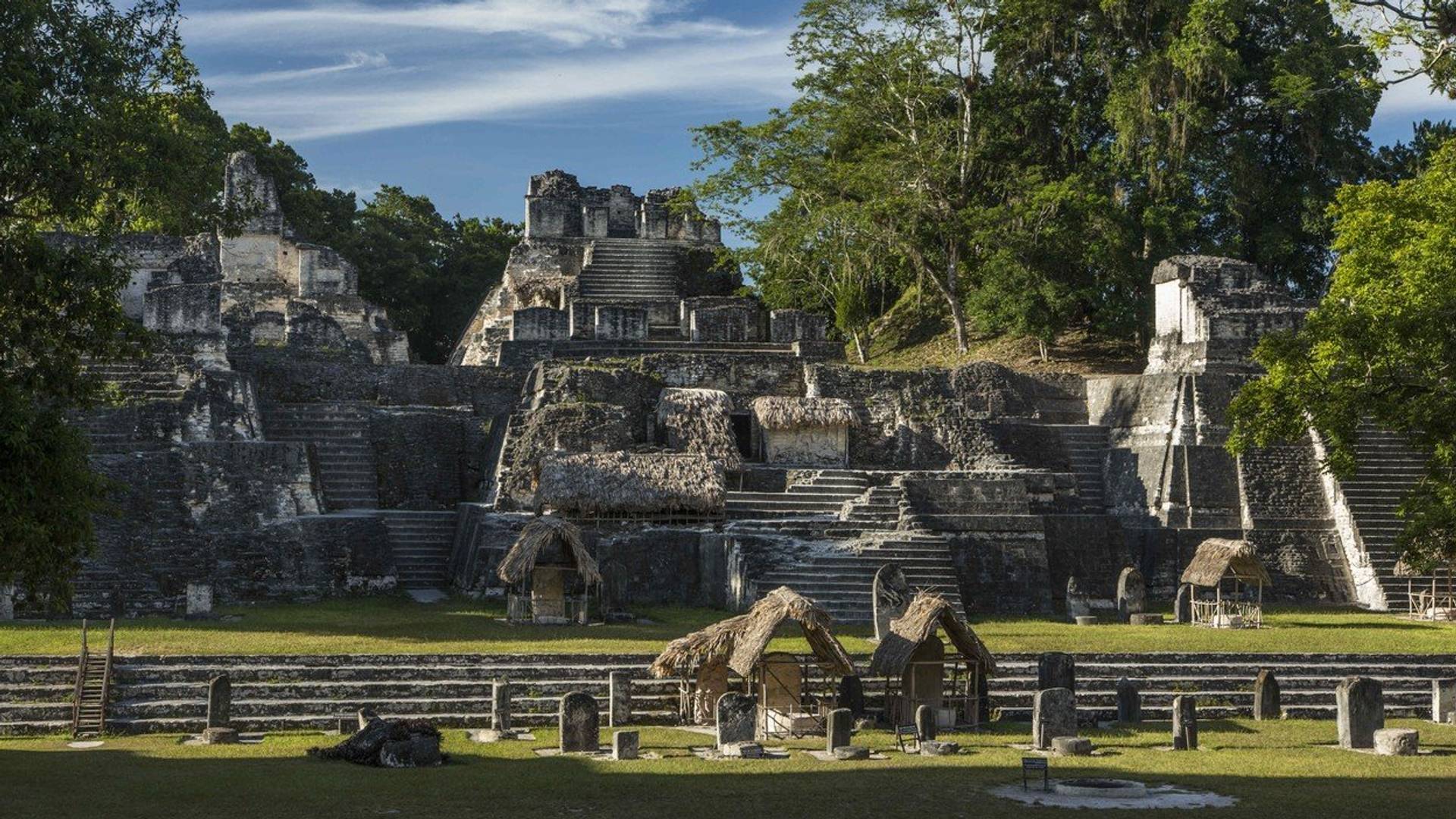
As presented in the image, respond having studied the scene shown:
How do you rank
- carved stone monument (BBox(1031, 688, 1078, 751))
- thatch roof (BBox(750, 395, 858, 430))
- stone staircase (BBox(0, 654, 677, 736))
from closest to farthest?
carved stone monument (BBox(1031, 688, 1078, 751)) < stone staircase (BBox(0, 654, 677, 736)) < thatch roof (BBox(750, 395, 858, 430))

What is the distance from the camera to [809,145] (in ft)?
115

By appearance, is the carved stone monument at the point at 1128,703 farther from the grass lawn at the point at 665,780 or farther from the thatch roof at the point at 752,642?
the thatch roof at the point at 752,642

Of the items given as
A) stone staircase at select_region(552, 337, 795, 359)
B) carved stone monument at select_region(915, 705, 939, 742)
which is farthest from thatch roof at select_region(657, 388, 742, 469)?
carved stone monument at select_region(915, 705, 939, 742)

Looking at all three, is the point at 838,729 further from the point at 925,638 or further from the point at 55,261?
the point at 55,261

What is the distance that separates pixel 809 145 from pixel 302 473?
15.2m

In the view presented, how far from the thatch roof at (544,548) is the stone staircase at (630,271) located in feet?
43.2

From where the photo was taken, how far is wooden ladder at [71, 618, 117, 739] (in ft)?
50.8

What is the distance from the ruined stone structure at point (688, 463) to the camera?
2200 centimetres

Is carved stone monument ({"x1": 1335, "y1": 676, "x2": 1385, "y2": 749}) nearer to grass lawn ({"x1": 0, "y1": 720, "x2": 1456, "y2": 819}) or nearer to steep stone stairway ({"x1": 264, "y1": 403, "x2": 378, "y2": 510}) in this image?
grass lawn ({"x1": 0, "y1": 720, "x2": 1456, "y2": 819})

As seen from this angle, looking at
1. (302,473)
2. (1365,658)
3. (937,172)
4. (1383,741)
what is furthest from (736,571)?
(937,172)

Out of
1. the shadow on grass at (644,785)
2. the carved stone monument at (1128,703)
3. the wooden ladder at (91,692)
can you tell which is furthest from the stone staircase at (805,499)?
the wooden ladder at (91,692)

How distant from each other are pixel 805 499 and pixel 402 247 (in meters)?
20.7

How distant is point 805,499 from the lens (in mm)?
23844

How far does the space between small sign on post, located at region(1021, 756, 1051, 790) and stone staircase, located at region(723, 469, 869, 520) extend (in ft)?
32.2
